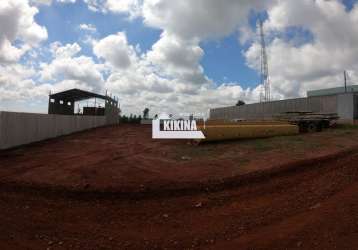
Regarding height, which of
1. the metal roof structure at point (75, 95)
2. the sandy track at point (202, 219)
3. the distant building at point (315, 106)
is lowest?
the sandy track at point (202, 219)

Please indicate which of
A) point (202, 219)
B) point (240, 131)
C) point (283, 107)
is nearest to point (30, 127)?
point (240, 131)

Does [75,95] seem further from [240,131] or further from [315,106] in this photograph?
[315,106]

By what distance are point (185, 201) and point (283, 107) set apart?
73.1ft

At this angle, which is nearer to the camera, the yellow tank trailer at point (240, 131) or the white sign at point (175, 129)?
the yellow tank trailer at point (240, 131)

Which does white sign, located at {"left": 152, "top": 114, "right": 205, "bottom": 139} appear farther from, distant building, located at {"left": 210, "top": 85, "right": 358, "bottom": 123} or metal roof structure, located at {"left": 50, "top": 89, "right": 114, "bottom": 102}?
metal roof structure, located at {"left": 50, "top": 89, "right": 114, "bottom": 102}

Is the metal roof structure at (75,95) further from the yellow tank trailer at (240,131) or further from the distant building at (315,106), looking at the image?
the yellow tank trailer at (240,131)

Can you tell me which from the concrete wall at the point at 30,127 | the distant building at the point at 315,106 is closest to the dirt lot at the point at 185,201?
the concrete wall at the point at 30,127

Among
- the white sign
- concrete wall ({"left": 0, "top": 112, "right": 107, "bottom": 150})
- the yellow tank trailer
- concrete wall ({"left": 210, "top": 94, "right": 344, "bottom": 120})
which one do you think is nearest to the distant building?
concrete wall ({"left": 210, "top": 94, "right": 344, "bottom": 120})

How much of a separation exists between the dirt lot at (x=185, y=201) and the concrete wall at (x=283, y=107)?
42.2 ft

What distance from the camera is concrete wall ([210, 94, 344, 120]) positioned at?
21.5m

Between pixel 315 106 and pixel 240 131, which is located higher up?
pixel 315 106

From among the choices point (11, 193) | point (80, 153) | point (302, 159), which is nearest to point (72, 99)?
point (80, 153)

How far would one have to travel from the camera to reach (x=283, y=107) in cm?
2555

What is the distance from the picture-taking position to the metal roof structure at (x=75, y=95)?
28141 millimetres
